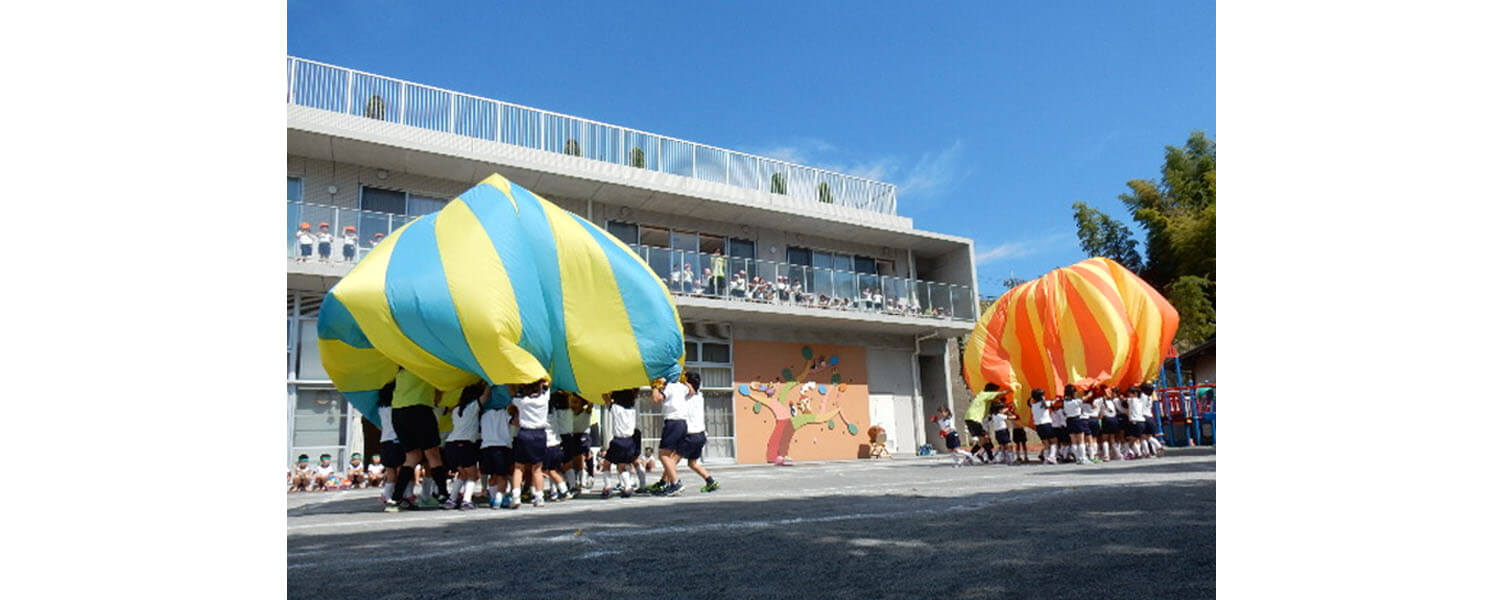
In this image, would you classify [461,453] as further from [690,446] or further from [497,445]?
[690,446]

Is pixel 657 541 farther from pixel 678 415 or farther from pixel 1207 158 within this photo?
pixel 1207 158

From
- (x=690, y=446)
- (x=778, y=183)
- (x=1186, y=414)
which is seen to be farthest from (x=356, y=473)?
(x=1186, y=414)

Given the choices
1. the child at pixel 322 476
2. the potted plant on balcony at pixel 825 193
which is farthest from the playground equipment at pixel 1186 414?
the child at pixel 322 476

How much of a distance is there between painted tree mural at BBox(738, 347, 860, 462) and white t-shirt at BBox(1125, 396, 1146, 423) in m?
8.79

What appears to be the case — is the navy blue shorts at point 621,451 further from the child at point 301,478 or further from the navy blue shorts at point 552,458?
the child at point 301,478

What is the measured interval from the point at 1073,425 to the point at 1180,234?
15.2 meters

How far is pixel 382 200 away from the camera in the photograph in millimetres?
17203

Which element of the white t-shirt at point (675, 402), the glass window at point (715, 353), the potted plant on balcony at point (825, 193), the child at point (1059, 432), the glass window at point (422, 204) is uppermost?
the potted plant on balcony at point (825, 193)

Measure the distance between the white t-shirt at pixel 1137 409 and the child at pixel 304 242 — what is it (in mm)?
14883

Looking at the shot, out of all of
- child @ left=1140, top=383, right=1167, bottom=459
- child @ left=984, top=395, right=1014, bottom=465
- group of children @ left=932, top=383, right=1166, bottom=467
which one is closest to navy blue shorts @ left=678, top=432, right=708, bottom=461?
group of children @ left=932, top=383, right=1166, bottom=467

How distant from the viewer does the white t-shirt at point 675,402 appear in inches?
360

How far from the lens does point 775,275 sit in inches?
821
